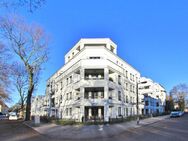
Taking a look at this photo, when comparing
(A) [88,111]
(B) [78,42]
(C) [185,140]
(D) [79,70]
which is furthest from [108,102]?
(C) [185,140]

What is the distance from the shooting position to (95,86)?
39250mm

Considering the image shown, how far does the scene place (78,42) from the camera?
50812mm

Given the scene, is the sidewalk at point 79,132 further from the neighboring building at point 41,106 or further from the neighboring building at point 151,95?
the neighboring building at point 151,95

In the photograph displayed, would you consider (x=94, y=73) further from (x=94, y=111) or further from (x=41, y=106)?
(x=41, y=106)

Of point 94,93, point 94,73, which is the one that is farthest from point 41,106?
point 94,93

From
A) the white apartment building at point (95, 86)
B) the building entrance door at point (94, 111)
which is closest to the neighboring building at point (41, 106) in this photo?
the white apartment building at point (95, 86)

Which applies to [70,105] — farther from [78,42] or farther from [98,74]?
[78,42]

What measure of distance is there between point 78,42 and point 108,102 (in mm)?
16396

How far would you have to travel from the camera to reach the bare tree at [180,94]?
103812 mm

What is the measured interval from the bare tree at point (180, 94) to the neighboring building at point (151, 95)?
650 cm

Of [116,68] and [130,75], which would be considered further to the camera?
[130,75]

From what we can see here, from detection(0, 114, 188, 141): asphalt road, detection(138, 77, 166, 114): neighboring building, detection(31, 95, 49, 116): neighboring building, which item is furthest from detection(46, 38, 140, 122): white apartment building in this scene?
detection(138, 77, 166, 114): neighboring building

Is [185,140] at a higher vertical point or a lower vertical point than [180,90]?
lower

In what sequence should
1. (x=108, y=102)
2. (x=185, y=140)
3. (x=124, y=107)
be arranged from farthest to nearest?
1. (x=124, y=107)
2. (x=108, y=102)
3. (x=185, y=140)
